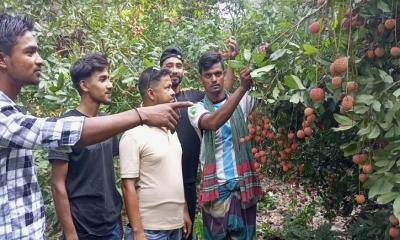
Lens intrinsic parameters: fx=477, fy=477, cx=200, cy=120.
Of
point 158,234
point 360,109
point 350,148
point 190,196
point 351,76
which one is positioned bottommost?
point 158,234

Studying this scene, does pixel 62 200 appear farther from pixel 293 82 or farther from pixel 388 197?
pixel 388 197

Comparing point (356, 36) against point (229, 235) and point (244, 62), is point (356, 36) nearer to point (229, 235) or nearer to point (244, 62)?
point (244, 62)

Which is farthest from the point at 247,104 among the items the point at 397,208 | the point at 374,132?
the point at 397,208

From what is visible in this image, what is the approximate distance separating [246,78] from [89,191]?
78cm

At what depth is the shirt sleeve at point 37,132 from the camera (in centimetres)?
118

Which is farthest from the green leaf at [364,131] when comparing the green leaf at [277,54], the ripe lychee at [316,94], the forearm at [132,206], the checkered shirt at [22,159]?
the forearm at [132,206]

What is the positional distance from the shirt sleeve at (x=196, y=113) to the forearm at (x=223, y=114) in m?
0.05

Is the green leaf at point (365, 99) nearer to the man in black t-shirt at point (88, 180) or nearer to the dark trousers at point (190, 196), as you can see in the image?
the man in black t-shirt at point (88, 180)

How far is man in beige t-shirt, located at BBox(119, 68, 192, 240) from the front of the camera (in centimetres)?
199

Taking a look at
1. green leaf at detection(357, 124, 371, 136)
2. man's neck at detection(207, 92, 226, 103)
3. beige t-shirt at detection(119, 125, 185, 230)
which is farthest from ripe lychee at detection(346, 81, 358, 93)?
man's neck at detection(207, 92, 226, 103)

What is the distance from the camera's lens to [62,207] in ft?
6.07

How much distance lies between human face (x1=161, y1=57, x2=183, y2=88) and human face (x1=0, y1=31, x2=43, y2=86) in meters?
1.19

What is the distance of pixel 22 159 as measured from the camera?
1.35 meters

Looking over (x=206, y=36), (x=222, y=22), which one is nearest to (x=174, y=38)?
(x=206, y=36)
